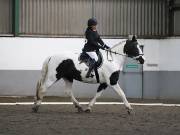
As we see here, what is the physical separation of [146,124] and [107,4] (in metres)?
10.8

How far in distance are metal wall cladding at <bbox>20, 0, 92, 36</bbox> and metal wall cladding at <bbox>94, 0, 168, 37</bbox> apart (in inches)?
27.0

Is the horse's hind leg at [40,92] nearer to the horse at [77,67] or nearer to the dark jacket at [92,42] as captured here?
the horse at [77,67]

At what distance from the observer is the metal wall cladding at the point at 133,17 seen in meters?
24.0

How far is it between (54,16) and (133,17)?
3069 mm

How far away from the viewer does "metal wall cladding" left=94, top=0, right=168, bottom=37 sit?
78.6 ft

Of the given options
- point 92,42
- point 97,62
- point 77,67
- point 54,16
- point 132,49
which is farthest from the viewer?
point 54,16

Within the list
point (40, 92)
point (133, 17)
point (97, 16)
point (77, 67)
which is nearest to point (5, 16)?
point (97, 16)

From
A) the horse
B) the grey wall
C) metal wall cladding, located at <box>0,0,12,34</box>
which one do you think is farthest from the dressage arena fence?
the horse

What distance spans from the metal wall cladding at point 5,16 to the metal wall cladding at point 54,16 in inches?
17.7

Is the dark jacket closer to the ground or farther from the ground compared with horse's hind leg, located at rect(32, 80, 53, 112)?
farther from the ground

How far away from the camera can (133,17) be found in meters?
24.1

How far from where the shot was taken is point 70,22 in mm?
23750

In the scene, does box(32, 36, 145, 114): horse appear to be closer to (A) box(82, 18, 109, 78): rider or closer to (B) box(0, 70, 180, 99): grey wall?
(A) box(82, 18, 109, 78): rider

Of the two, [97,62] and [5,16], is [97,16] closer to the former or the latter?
[5,16]
